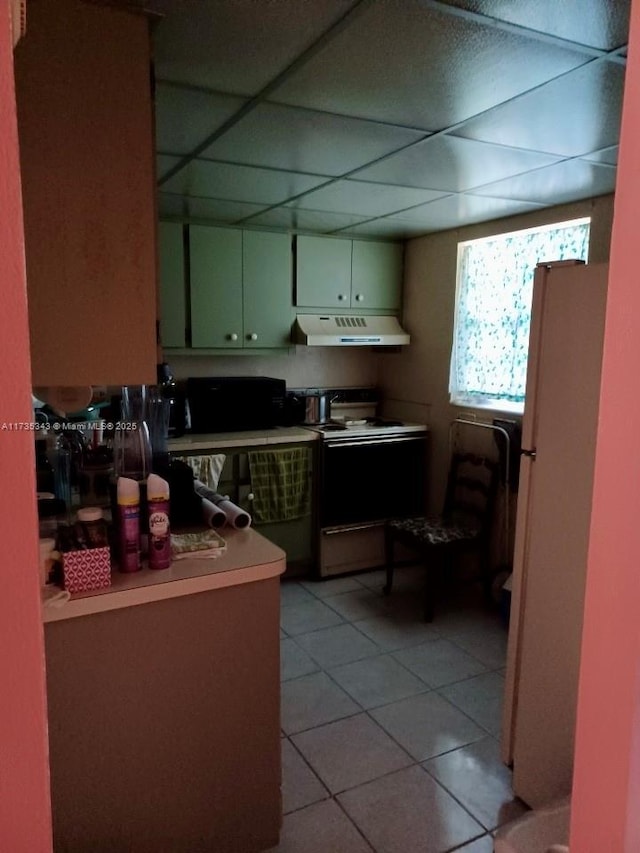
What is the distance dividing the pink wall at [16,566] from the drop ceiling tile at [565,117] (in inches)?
62.8

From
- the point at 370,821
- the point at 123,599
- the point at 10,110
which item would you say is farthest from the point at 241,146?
the point at 370,821

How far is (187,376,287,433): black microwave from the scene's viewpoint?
373 centimetres

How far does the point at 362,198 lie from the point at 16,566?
2838 mm

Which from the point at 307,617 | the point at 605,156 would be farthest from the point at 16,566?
the point at 307,617

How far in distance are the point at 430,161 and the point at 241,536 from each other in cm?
161

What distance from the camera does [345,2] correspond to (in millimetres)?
1285

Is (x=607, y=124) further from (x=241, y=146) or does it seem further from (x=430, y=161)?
(x=241, y=146)

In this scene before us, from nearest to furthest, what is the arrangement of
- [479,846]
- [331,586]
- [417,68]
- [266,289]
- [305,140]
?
[417,68] < [479,846] < [305,140] < [331,586] < [266,289]

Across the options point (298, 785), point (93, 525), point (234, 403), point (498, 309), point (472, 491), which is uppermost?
point (498, 309)

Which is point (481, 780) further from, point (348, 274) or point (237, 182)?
point (348, 274)

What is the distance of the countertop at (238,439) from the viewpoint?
11.4 feet

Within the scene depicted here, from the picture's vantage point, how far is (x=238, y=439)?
3604mm

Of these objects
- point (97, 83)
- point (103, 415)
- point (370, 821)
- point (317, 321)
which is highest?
point (97, 83)

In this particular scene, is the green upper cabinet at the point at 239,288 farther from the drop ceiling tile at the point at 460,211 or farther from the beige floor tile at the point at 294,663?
the beige floor tile at the point at 294,663
